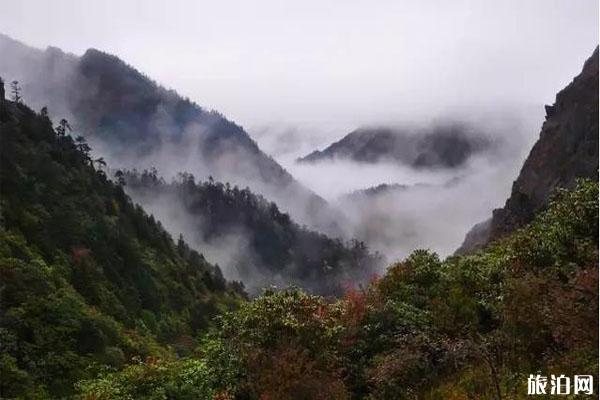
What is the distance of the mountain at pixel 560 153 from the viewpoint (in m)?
77.2

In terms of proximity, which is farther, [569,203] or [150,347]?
[150,347]

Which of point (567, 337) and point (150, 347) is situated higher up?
point (150, 347)

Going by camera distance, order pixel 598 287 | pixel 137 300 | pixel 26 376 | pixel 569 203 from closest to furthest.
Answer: pixel 598 287, pixel 569 203, pixel 26 376, pixel 137 300

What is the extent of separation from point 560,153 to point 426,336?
75.8 meters

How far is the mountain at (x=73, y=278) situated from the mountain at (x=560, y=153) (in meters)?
39.1

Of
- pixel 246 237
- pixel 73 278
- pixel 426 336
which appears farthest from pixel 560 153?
pixel 246 237

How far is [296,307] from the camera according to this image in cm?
2111

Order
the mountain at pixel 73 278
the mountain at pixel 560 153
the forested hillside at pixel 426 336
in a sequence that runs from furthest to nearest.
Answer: the mountain at pixel 560 153 < the mountain at pixel 73 278 < the forested hillside at pixel 426 336

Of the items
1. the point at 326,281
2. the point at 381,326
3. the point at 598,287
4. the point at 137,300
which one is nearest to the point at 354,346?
the point at 381,326

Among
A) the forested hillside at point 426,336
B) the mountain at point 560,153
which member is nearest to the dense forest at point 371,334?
the forested hillside at point 426,336

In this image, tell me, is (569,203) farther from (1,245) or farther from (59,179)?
(59,179)

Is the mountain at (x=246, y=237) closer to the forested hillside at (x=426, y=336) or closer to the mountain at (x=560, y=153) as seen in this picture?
the mountain at (x=560, y=153)

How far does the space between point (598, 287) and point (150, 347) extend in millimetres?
36990

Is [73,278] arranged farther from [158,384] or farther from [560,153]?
[560,153]
